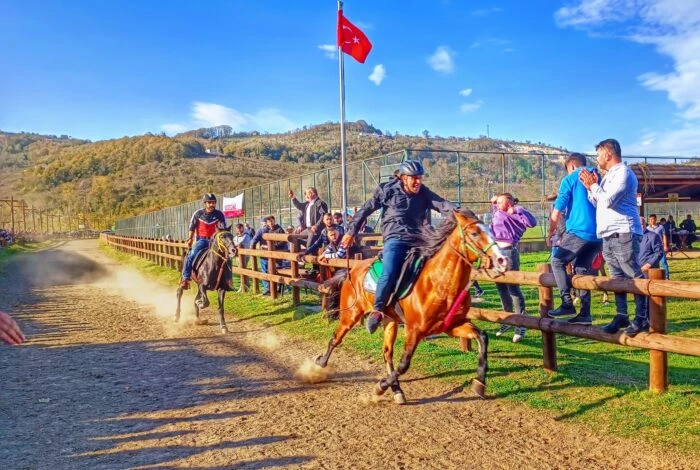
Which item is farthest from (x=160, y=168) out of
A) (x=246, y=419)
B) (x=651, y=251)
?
(x=246, y=419)

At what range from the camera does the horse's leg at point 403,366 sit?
5.54 metres

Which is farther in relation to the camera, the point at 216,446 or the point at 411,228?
the point at 411,228

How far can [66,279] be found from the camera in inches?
878

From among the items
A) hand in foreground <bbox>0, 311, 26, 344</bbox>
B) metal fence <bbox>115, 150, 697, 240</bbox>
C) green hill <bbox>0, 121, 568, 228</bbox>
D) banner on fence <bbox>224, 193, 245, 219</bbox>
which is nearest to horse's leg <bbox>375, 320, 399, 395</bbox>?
hand in foreground <bbox>0, 311, 26, 344</bbox>

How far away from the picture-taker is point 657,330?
17.2 feet

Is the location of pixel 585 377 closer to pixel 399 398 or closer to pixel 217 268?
Answer: pixel 399 398

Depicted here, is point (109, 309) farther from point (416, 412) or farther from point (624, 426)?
point (624, 426)

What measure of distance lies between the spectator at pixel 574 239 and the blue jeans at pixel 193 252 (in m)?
7.38

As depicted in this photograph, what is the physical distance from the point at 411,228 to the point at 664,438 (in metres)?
3.01

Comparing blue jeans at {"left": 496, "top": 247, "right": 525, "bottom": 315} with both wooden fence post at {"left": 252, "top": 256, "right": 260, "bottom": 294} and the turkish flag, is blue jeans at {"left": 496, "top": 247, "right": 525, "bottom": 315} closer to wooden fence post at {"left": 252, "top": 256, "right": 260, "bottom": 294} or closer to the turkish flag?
wooden fence post at {"left": 252, "top": 256, "right": 260, "bottom": 294}

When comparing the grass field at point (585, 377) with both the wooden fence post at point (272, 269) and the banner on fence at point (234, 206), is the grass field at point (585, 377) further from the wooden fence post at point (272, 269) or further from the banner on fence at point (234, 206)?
the banner on fence at point (234, 206)

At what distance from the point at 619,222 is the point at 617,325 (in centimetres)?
104

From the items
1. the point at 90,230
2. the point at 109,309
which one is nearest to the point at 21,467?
the point at 109,309

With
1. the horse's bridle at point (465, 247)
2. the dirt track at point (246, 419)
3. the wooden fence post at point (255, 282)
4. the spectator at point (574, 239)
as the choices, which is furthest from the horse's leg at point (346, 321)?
the wooden fence post at point (255, 282)
